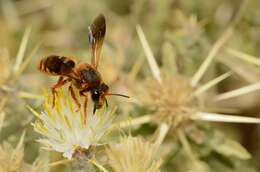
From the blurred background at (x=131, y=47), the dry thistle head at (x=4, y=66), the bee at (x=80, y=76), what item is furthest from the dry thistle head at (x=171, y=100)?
the dry thistle head at (x=4, y=66)

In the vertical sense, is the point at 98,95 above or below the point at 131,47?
above

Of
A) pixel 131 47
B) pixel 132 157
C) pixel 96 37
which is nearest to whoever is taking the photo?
pixel 132 157

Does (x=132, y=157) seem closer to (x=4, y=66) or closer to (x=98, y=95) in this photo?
(x=98, y=95)

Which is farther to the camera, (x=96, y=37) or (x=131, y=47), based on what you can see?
(x=131, y=47)

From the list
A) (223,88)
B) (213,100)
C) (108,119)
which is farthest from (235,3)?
(108,119)

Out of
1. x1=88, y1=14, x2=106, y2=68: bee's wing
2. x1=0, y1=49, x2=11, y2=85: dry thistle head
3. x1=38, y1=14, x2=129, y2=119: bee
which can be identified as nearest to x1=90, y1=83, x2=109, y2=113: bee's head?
x1=38, y1=14, x2=129, y2=119: bee

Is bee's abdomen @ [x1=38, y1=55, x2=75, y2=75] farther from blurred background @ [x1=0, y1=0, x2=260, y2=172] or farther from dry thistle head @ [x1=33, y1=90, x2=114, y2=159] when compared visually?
blurred background @ [x1=0, y1=0, x2=260, y2=172]

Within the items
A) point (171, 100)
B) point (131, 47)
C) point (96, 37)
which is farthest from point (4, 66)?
point (131, 47)

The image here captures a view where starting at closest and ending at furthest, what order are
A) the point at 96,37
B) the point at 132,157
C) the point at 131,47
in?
1. the point at 132,157
2. the point at 96,37
3. the point at 131,47

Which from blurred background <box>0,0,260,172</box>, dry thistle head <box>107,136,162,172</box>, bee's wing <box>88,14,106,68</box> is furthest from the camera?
blurred background <box>0,0,260,172</box>
